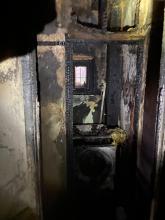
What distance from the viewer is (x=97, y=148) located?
12.2 feet

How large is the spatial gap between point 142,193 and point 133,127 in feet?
2.63

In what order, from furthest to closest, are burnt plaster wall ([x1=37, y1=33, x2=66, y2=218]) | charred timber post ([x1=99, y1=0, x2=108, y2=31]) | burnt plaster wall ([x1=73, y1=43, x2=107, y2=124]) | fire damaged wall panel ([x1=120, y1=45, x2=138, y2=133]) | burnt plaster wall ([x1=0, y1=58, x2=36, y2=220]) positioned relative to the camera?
burnt plaster wall ([x1=73, y1=43, x2=107, y2=124]) < fire damaged wall panel ([x1=120, y1=45, x2=138, y2=133]) < charred timber post ([x1=99, y1=0, x2=108, y2=31]) < burnt plaster wall ([x1=37, y1=33, x2=66, y2=218]) < burnt plaster wall ([x1=0, y1=58, x2=36, y2=220])

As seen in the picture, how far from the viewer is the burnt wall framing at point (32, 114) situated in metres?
2.31

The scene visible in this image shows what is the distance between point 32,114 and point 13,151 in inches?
13.9

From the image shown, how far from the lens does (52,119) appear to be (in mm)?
2740

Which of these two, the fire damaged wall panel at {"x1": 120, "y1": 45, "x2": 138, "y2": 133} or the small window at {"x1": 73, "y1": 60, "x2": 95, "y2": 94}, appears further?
the small window at {"x1": 73, "y1": 60, "x2": 95, "y2": 94}

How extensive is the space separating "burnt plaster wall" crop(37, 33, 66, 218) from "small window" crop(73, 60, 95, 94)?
2.71 meters

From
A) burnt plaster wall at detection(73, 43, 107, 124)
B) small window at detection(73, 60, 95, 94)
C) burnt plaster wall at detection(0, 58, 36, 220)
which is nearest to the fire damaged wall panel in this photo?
burnt plaster wall at detection(73, 43, 107, 124)

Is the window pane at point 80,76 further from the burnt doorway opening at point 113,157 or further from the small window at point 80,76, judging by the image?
the burnt doorway opening at point 113,157

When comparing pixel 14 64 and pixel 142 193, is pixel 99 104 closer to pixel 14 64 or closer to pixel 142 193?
pixel 142 193

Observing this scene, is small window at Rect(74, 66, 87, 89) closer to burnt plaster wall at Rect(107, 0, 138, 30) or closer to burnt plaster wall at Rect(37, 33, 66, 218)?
burnt plaster wall at Rect(107, 0, 138, 30)

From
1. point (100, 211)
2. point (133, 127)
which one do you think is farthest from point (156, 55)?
point (100, 211)

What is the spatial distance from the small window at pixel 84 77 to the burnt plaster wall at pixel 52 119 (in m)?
2.71

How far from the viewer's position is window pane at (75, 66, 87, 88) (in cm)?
541
